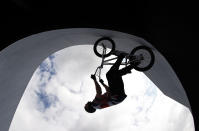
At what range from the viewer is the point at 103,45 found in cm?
826

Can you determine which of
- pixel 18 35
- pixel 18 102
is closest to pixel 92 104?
pixel 18 35

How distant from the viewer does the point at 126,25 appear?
7.31 metres

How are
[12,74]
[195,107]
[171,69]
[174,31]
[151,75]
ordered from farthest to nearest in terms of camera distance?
[151,75]
[12,74]
[171,69]
[174,31]
[195,107]

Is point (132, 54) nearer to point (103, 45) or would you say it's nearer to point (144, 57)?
point (144, 57)

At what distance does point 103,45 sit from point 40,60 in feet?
11.5

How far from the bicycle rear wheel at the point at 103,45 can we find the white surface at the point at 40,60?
208 mm

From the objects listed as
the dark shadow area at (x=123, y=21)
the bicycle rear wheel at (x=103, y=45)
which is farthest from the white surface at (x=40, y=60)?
the dark shadow area at (x=123, y=21)

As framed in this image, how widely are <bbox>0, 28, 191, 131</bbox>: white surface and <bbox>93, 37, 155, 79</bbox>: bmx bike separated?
24 cm

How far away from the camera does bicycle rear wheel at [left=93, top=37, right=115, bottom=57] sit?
8.14 meters

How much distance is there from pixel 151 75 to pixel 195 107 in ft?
11.5

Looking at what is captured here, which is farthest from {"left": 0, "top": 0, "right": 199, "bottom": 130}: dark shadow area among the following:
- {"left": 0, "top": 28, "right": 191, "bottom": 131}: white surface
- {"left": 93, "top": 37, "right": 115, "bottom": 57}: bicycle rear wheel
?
{"left": 93, "top": 37, "right": 115, "bottom": 57}: bicycle rear wheel

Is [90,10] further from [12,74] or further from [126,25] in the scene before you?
[12,74]

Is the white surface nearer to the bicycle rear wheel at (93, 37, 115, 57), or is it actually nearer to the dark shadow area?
the bicycle rear wheel at (93, 37, 115, 57)

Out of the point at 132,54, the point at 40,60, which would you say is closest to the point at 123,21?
the point at 132,54
